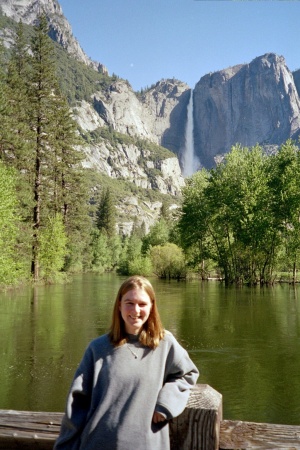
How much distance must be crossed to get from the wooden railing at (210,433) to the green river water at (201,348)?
688cm

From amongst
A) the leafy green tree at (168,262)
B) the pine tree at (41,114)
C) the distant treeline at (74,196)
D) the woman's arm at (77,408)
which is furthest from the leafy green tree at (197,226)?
the woman's arm at (77,408)

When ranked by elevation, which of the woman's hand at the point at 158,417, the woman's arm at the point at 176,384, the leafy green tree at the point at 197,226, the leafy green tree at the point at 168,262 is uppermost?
the leafy green tree at the point at 197,226

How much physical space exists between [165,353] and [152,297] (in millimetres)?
487

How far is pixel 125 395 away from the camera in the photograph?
3.02m

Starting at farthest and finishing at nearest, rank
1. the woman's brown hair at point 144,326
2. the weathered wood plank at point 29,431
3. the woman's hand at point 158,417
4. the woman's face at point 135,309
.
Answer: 1. the woman's face at point 135,309
2. the woman's brown hair at point 144,326
3. the weathered wood plank at point 29,431
4. the woman's hand at point 158,417

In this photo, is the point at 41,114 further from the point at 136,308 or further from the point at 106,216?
the point at 106,216

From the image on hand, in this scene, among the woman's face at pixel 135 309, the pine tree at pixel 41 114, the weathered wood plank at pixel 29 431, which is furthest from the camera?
the pine tree at pixel 41 114

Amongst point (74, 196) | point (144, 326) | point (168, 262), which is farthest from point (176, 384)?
point (168, 262)

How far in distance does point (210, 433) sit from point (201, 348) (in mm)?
13692

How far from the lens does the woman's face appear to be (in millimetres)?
3305

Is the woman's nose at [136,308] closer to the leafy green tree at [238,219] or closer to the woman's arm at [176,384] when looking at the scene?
the woman's arm at [176,384]

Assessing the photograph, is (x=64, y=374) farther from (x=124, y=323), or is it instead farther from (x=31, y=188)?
(x=31, y=188)

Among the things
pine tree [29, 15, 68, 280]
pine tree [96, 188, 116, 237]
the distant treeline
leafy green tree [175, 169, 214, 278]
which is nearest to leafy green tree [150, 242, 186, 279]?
the distant treeline

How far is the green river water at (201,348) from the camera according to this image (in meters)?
10.3
